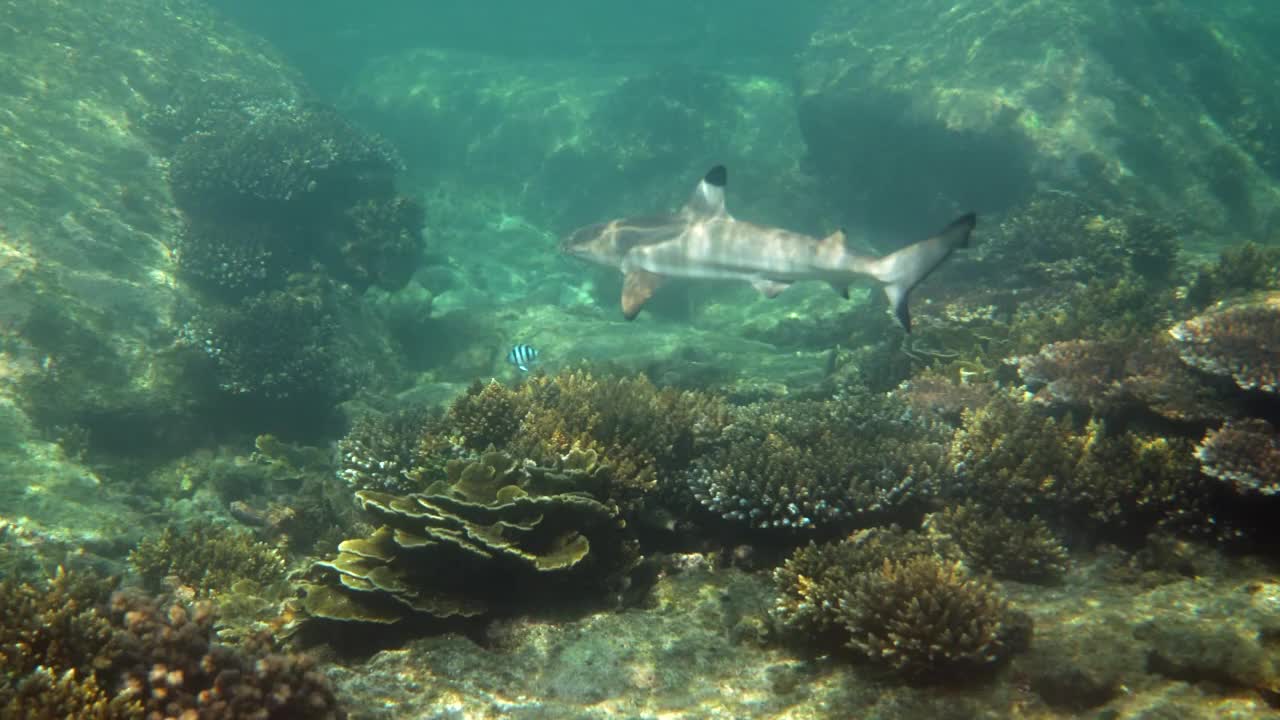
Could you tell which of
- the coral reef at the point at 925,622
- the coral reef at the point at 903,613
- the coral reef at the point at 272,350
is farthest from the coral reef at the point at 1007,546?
the coral reef at the point at 272,350

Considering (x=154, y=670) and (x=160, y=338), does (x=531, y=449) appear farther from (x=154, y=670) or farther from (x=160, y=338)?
(x=160, y=338)

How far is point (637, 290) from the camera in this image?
32.5 feet

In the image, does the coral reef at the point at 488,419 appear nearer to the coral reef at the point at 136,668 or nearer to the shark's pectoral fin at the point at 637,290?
the coral reef at the point at 136,668

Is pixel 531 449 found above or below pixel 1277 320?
below

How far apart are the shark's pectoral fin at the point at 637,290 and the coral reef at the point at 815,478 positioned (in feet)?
13.4

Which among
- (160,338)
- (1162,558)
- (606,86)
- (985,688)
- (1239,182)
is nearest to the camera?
(985,688)

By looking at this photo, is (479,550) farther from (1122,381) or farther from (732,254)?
(1122,381)

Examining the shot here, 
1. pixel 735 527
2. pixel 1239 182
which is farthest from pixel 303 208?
pixel 1239 182

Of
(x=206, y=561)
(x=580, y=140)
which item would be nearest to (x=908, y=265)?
(x=206, y=561)

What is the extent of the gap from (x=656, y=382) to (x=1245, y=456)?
7.69m

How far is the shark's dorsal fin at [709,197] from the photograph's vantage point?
866cm

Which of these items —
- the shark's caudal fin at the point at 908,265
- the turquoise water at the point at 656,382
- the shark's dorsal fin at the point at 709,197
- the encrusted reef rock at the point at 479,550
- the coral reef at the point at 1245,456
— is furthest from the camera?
the shark's dorsal fin at the point at 709,197

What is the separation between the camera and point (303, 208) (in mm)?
15594

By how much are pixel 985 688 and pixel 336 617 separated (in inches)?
154
